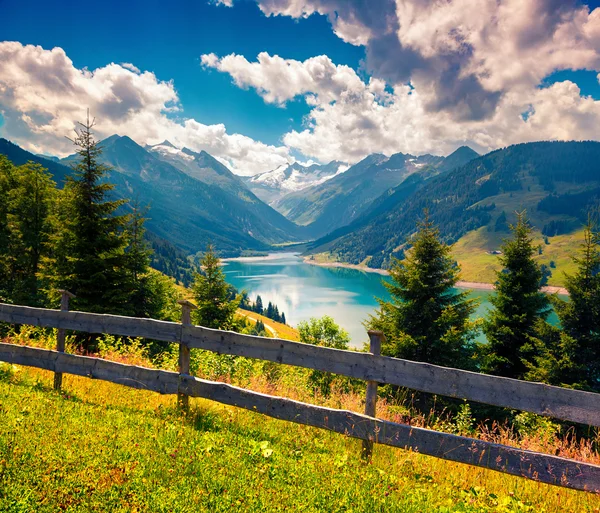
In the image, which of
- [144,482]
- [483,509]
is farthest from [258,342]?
[483,509]

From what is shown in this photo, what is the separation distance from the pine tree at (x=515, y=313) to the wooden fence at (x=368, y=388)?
55.9 ft

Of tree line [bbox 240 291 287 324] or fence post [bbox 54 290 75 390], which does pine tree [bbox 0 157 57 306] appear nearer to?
fence post [bbox 54 290 75 390]

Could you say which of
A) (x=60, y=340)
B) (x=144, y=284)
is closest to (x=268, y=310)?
(x=144, y=284)

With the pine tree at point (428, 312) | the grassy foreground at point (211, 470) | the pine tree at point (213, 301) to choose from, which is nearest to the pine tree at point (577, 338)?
the pine tree at point (428, 312)

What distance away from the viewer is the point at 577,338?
59.2ft

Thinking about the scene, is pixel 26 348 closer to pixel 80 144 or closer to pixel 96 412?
pixel 96 412

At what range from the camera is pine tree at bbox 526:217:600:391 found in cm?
1733

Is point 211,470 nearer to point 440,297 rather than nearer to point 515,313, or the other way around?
point 440,297

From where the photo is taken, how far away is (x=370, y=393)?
18.2 ft

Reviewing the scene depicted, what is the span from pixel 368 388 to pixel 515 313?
19.0 meters

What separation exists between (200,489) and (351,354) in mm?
2661

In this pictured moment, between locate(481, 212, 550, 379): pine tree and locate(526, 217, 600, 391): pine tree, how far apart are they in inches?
43.5

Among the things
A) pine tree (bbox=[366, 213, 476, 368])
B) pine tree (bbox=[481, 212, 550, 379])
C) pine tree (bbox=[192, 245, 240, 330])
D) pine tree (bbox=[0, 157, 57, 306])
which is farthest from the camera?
pine tree (bbox=[0, 157, 57, 306])

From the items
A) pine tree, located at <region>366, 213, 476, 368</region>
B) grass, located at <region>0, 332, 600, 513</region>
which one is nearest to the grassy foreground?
grass, located at <region>0, 332, 600, 513</region>
